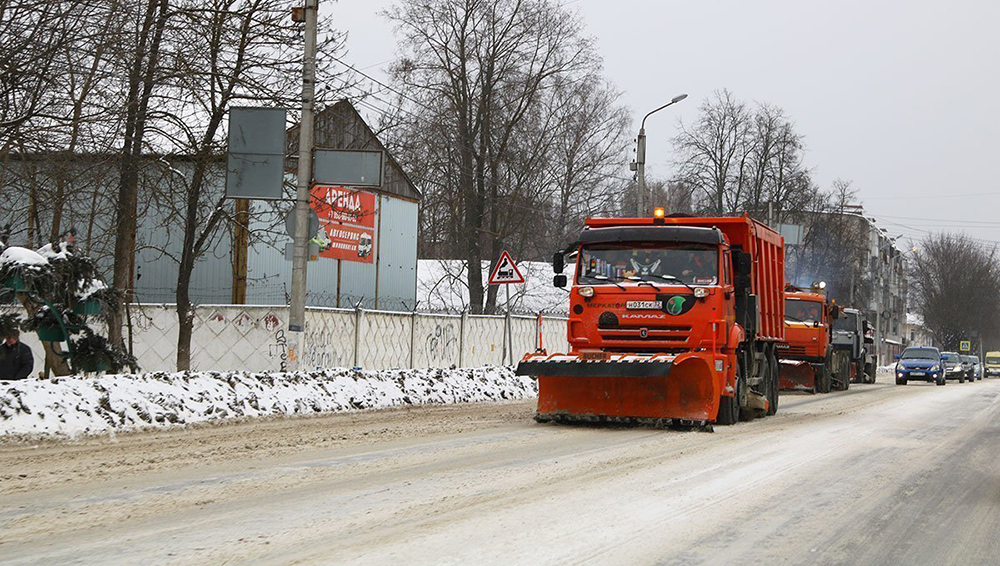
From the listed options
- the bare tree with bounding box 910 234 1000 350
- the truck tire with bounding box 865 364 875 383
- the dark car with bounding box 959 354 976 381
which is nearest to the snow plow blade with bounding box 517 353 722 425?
the truck tire with bounding box 865 364 875 383

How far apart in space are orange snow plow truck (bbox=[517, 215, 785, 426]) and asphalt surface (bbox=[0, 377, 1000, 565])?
92cm

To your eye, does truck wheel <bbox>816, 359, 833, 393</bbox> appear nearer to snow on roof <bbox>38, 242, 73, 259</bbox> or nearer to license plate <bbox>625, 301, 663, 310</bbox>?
license plate <bbox>625, 301, 663, 310</bbox>

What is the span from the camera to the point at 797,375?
100 feet

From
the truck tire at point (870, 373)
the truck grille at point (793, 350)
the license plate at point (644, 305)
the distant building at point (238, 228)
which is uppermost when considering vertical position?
the distant building at point (238, 228)

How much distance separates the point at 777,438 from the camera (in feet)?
46.0

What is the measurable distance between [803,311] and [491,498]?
23.3 metres

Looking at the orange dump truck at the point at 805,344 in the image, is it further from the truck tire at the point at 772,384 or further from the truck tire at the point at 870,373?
the truck tire at the point at 870,373

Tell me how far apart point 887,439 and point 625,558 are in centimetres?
933

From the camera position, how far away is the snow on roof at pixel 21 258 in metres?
14.0

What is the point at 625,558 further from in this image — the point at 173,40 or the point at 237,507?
the point at 173,40

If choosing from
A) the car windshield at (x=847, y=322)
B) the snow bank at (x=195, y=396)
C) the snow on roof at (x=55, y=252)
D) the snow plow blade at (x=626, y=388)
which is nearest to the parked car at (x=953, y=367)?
the car windshield at (x=847, y=322)

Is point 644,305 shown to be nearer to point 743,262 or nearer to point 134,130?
point 743,262

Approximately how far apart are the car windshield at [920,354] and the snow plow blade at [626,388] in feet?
113

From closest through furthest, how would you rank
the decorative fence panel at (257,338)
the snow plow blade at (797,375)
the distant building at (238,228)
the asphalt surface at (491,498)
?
the asphalt surface at (491,498), the distant building at (238,228), the decorative fence panel at (257,338), the snow plow blade at (797,375)
